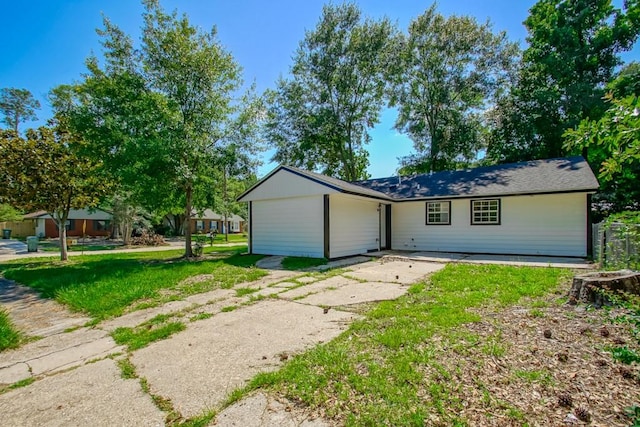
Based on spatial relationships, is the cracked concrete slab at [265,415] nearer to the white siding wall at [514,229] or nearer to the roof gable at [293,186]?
the roof gable at [293,186]

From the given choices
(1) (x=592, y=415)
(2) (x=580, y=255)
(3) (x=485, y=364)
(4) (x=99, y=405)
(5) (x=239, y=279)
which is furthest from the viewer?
(2) (x=580, y=255)

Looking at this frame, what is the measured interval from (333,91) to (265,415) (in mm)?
23508

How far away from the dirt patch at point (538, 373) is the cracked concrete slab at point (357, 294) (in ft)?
6.56

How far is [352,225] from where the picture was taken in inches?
483

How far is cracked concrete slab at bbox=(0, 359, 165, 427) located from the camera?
7.78 feet

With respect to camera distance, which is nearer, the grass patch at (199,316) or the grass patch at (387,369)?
the grass patch at (387,369)

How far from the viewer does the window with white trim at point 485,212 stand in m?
12.0

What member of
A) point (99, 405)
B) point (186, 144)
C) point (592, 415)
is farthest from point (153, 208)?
point (592, 415)

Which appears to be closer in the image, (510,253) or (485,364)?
(485,364)

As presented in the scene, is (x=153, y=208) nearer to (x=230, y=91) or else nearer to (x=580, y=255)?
(x=230, y=91)

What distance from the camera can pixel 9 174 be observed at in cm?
1166

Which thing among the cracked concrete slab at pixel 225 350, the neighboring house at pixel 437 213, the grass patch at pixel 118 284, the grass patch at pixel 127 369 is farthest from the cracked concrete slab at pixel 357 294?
the neighboring house at pixel 437 213

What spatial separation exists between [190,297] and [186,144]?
6.59 m

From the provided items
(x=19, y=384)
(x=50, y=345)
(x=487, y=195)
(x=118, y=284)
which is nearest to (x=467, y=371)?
(x=19, y=384)
